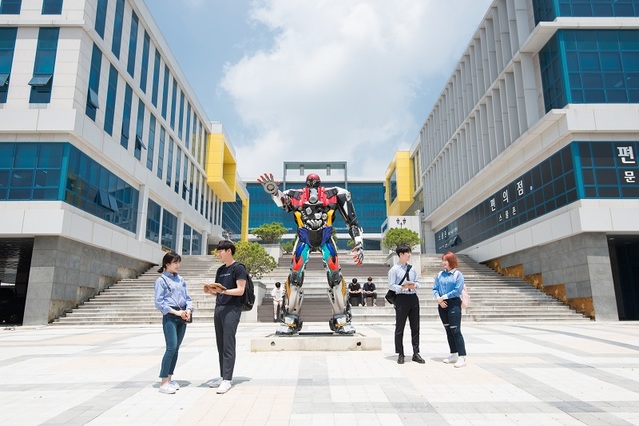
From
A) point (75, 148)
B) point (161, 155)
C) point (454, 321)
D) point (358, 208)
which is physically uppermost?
point (358, 208)

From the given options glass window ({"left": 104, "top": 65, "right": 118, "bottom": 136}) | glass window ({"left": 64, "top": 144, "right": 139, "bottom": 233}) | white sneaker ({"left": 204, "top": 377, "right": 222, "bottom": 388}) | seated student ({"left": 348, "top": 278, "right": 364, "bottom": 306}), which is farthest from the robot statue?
glass window ({"left": 104, "top": 65, "right": 118, "bottom": 136})

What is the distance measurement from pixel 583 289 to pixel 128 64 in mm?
27946

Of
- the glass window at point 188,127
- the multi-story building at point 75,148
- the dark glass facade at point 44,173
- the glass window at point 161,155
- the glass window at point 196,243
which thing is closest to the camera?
the multi-story building at point 75,148

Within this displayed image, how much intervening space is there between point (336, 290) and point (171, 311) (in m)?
4.18

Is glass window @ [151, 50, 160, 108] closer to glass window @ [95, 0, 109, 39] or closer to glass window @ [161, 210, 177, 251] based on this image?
glass window @ [95, 0, 109, 39]

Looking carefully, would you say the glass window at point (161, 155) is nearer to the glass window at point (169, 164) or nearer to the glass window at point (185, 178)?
the glass window at point (169, 164)

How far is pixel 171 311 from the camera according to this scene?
199 inches

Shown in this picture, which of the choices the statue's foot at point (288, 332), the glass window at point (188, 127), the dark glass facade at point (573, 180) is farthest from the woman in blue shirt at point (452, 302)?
the glass window at point (188, 127)

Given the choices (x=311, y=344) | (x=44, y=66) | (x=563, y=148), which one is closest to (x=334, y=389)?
(x=311, y=344)

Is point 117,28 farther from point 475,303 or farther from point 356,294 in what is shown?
point 475,303

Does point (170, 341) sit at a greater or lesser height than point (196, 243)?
lesser

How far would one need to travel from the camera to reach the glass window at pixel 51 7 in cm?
1978

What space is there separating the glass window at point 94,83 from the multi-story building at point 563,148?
22.7 m

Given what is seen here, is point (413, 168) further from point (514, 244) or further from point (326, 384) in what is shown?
point (326, 384)
